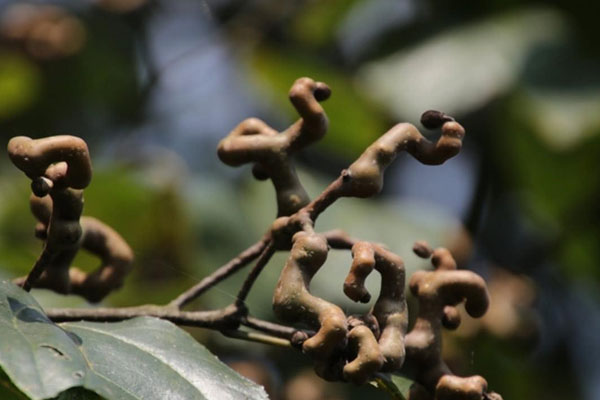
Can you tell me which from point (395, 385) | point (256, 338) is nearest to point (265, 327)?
point (256, 338)

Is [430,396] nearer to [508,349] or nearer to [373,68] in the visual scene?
[508,349]

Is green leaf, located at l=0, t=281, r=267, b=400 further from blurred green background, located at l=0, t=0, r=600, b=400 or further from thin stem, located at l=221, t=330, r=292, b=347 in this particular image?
blurred green background, located at l=0, t=0, r=600, b=400

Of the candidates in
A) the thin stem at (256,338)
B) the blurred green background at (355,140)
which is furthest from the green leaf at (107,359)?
the blurred green background at (355,140)

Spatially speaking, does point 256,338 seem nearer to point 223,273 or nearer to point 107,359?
point 223,273

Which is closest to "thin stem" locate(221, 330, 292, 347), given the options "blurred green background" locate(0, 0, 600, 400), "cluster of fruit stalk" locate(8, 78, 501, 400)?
"cluster of fruit stalk" locate(8, 78, 501, 400)

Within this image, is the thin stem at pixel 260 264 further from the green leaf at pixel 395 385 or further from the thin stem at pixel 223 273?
the green leaf at pixel 395 385

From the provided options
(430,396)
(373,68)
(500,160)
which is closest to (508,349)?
(500,160)

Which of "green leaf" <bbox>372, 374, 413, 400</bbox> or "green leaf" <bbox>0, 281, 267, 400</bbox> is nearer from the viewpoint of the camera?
"green leaf" <bbox>0, 281, 267, 400</bbox>
